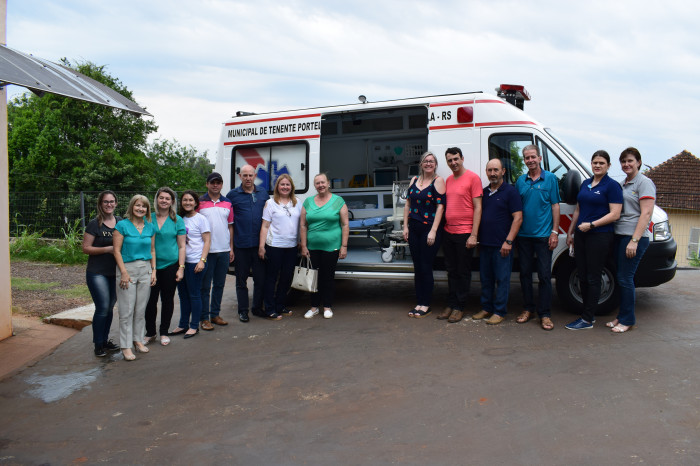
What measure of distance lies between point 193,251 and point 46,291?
427cm

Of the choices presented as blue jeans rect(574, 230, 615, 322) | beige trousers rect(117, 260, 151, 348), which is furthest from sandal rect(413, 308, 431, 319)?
beige trousers rect(117, 260, 151, 348)

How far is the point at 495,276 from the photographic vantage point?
5785 millimetres

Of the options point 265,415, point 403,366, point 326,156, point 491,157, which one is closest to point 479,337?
point 403,366

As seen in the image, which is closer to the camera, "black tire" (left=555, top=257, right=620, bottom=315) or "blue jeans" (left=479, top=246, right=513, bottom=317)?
"blue jeans" (left=479, top=246, right=513, bottom=317)

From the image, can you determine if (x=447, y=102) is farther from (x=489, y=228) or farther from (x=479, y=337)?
(x=479, y=337)

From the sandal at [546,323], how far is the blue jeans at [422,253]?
1273 mm

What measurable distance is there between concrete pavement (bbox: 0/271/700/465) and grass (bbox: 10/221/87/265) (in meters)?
6.27

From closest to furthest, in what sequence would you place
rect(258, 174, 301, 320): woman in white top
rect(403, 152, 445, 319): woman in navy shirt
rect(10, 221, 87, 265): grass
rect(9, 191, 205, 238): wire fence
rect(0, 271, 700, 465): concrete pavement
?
rect(0, 271, 700, 465): concrete pavement, rect(403, 152, 445, 319): woman in navy shirt, rect(258, 174, 301, 320): woman in white top, rect(10, 221, 87, 265): grass, rect(9, 191, 205, 238): wire fence

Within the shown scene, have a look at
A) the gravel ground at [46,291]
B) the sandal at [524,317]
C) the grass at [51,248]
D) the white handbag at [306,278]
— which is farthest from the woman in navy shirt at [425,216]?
the grass at [51,248]

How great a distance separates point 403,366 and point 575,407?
1.45 meters

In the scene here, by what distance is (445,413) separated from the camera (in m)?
3.70

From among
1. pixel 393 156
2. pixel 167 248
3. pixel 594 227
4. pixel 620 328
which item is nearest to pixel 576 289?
pixel 620 328

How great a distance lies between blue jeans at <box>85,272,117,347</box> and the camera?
5020mm

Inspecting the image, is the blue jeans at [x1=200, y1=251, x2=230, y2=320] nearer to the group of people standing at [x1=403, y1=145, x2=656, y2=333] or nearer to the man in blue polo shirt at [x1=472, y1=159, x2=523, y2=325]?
the group of people standing at [x1=403, y1=145, x2=656, y2=333]
